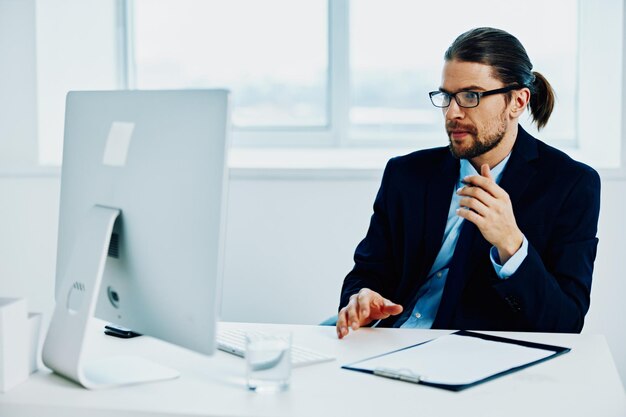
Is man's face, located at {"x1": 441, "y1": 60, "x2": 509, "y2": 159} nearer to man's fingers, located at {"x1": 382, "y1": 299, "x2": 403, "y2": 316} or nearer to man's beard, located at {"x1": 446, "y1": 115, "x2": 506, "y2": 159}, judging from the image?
man's beard, located at {"x1": 446, "y1": 115, "x2": 506, "y2": 159}

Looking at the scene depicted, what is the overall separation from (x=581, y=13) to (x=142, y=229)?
94.9 inches

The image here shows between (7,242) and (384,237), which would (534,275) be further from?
(7,242)

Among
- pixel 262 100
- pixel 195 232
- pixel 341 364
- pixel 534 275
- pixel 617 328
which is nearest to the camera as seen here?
pixel 195 232

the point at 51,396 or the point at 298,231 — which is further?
the point at 298,231

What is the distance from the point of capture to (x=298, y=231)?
3.17 m

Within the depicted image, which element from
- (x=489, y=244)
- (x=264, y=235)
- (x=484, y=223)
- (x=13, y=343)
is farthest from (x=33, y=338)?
(x=264, y=235)

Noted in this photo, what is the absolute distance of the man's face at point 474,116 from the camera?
6.60ft

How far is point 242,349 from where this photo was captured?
1549 mm

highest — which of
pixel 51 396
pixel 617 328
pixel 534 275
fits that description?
pixel 534 275

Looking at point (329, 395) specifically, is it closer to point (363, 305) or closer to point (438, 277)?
point (363, 305)

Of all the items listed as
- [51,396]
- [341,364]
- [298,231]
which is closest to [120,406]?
[51,396]

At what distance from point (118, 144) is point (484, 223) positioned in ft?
2.50

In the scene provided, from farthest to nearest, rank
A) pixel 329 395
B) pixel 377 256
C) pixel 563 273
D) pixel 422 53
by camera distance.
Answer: pixel 422 53, pixel 377 256, pixel 563 273, pixel 329 395

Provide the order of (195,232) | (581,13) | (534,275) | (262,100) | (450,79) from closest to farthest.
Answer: (195,232) < (534,275) < (450,79) < (581,13) < (262,100)
